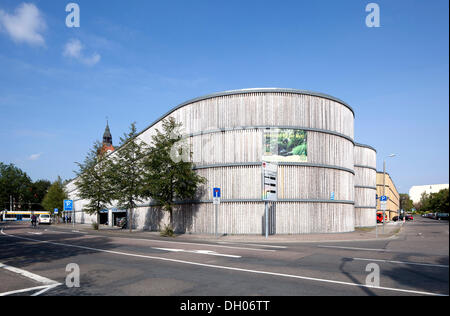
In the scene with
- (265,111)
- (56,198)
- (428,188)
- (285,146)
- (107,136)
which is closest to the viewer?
(428,188)

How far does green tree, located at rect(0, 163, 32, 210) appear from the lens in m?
121

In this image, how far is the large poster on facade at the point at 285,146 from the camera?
25.7 m

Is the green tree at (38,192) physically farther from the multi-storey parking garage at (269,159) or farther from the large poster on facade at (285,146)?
the large poster on facade at (285,146)

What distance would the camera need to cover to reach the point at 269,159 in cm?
2556

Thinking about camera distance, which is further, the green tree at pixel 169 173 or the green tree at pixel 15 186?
the green tree at pixel 15 186

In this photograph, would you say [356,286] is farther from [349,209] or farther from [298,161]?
[349,209]

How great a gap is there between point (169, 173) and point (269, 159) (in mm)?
7291

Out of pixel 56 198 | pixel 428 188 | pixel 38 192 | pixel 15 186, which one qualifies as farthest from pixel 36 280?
pixel 38 192

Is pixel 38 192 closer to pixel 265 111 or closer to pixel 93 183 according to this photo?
pixel 93 183

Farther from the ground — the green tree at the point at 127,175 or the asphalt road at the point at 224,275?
the green tree at the point at 127,175

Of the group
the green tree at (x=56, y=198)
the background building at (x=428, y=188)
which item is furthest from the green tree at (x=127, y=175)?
the green tree at (x=56, y=198)

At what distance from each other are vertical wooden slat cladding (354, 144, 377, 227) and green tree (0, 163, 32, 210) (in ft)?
381
